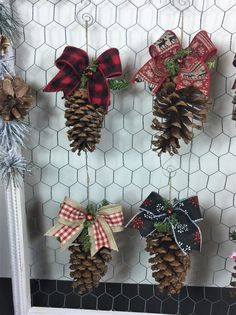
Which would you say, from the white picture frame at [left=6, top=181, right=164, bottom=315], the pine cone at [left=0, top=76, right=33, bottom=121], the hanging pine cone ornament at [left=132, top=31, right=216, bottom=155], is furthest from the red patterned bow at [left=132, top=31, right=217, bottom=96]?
the white picture frame at [left=6, top=181, right=164, bottom=315]

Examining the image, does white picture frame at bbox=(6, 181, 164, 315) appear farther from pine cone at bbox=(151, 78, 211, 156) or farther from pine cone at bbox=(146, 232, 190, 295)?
pine cone at bbox=(151, 78, 211, 156)

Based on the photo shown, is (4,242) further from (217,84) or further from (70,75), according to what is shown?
(217,84)

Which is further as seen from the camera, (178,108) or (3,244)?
(3,244)

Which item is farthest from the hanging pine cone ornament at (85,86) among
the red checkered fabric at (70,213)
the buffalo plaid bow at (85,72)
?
the red checkered fabric at (70,213)

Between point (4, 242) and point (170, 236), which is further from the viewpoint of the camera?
point (4, 242)

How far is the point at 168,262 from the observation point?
698mm

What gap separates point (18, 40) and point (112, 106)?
0.55ft

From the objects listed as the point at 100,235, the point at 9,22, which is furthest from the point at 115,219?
the point at 9,22

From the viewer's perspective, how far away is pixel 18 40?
26.7 inches

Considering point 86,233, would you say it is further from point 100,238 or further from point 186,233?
point 186,233

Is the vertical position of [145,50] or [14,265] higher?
[145,50]

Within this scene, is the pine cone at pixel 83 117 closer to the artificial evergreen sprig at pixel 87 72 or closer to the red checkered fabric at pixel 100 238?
the artificial evergreen sprig at pixel 87 72

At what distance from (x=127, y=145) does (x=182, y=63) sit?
0.17 metres

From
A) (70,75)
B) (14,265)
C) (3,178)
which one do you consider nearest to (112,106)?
(70,75)
